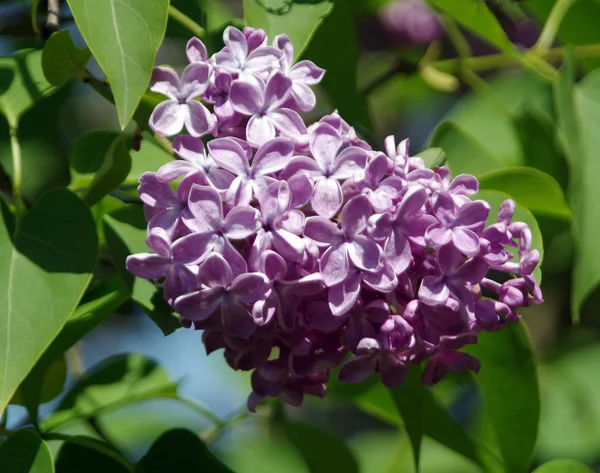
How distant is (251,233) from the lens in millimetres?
1032

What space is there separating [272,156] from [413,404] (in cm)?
53

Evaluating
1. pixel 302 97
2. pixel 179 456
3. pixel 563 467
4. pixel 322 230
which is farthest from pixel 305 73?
pixel 563 467

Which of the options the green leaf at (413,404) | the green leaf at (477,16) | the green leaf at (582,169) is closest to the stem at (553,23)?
the green leaf at (582,169)

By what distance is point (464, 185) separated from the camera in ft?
3.75

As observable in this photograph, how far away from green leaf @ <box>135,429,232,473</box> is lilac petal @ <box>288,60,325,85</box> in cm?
54

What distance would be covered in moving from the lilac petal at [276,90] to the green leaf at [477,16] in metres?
0.42

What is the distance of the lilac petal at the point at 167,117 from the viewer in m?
1.14

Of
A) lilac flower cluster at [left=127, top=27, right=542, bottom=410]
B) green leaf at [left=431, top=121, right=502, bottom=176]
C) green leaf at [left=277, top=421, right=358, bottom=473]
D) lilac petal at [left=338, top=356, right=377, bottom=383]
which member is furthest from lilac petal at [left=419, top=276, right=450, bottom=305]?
green leaf at [left=277, top=421, right=358, bottom=473]

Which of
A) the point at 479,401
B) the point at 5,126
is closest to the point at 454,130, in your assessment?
the point at 5,126

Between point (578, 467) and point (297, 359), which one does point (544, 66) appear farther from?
point (297, 359)

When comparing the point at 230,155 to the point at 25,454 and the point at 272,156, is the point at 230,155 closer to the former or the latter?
the point at 272,156

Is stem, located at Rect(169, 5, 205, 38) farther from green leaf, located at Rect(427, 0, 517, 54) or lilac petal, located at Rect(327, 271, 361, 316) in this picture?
lilac petal, located at Rect(327, 271, 361, 316)

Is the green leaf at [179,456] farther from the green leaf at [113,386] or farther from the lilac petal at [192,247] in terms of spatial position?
the lilac petal at [192,247]

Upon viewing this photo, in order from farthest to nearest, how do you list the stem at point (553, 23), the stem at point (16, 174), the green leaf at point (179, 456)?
the stem at point (553, 23)
the green leaf at point (179, 456)
the stem at point (16, 174)
